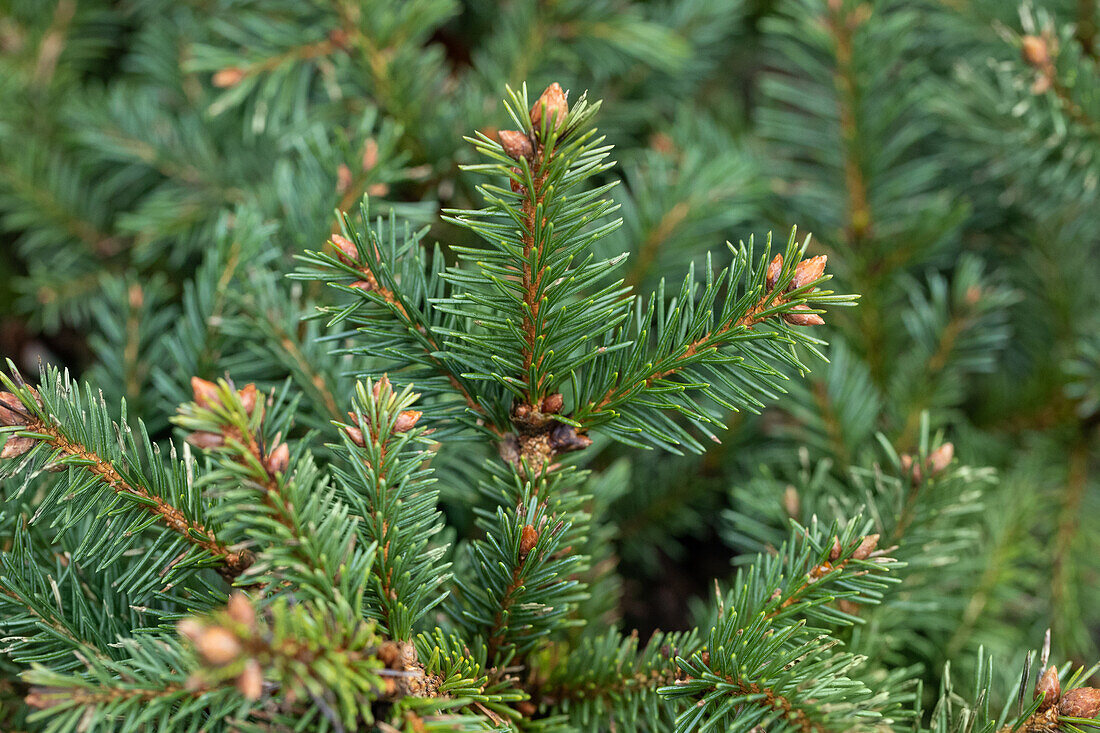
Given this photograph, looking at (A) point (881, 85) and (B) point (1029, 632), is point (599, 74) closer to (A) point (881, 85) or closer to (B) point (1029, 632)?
(A) point (881, 85)

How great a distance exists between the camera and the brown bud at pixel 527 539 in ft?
1.38

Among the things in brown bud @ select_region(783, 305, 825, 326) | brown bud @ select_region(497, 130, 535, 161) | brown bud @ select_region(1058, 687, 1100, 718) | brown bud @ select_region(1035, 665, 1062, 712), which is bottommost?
brown bud @ select_region(1058, 687, 1100, 718)

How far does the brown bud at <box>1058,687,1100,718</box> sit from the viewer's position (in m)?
0.41

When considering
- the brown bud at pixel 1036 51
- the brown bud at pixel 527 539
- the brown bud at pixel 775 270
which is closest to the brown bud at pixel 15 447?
the brown bud at pixel 527 539

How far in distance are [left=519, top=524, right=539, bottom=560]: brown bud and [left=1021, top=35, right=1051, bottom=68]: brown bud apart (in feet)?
1.93

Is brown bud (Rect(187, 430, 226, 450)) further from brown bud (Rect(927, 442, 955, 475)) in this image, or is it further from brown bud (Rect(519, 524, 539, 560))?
brown bud (Rect(927, 442, 955, 475))

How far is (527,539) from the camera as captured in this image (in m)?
0.42

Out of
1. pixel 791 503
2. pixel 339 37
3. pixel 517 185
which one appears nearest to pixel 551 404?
pixel 517 185

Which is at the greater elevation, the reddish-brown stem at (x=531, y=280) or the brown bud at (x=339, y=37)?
the brown bud at (x=339, y=37)

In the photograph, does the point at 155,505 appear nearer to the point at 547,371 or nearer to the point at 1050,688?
the point at 547,371

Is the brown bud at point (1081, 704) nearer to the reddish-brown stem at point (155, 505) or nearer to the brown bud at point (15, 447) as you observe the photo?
the reddish-brown stem at point (155, 505)

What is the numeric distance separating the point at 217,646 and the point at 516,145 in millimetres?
258

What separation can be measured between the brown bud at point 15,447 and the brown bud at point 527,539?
27 cm

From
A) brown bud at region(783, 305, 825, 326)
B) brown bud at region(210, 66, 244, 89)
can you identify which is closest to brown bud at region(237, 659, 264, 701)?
brown bud at region(783, 305, 825, 326)
